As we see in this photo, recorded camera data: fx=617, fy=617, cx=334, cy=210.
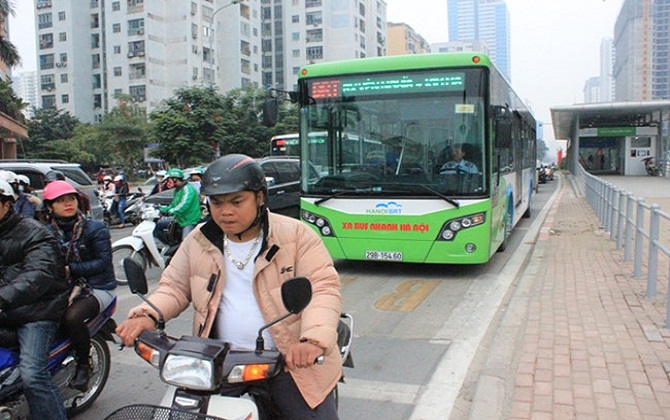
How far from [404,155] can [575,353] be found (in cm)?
397

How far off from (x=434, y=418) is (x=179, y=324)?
130 inches

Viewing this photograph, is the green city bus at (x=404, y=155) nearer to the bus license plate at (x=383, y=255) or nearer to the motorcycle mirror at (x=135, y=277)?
the bus license plate at (x=383, y=255)

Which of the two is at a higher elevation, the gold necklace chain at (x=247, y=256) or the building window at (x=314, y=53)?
the building window at (x=314, y=53)

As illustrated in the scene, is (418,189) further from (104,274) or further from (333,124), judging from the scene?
Result: (104,274)

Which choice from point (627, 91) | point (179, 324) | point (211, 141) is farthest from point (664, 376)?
point (627, 91)

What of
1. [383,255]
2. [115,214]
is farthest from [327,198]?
[115,214]

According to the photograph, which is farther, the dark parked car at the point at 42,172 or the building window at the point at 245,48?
the building window at the point at 245,48

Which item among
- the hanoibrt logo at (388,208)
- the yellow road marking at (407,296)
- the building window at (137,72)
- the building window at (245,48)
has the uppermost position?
the building window at (245,48)

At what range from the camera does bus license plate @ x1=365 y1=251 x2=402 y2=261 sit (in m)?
8.40

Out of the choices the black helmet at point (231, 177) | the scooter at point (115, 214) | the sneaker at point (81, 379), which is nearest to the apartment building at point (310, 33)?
the scooter at point (115, 214)

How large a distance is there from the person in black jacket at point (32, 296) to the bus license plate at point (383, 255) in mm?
5348

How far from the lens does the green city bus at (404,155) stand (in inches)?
318

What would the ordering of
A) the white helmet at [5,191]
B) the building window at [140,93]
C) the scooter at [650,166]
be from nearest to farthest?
the white helmet at [5,191] → the scooter at [650,166] → the building window at [140,93]

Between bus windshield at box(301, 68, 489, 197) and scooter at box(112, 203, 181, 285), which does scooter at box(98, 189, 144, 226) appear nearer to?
scooter at box(112, 203, 181, 285)
